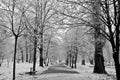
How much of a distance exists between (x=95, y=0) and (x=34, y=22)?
10048mm

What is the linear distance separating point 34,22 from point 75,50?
58.8 feet

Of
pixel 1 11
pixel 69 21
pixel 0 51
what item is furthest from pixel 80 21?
pixel 0 51

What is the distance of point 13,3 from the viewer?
400 inches

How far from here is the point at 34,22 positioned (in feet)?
49.3

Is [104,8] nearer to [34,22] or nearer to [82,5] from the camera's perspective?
[82,5]

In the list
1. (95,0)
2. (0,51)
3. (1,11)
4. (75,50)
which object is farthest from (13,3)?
(75,50)

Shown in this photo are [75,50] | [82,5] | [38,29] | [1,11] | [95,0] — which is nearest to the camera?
[95,0]

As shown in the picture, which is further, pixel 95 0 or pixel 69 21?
pixel 69 21

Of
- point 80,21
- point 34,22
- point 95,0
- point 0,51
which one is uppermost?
point 34,22

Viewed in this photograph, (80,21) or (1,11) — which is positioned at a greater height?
(1,11)

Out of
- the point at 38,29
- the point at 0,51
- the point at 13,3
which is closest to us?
the point at 13,3

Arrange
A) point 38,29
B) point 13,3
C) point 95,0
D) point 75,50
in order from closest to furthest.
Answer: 1. point 95,0
2. point 13,3
3. point 38,29
4. point 75,50

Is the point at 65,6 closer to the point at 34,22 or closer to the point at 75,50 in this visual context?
the point at 34,22

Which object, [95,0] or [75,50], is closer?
[95,0]
